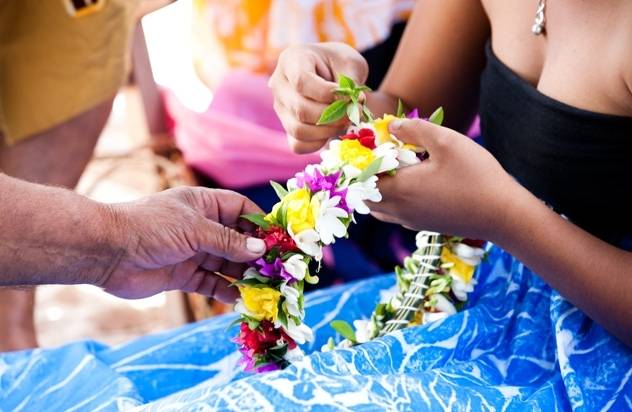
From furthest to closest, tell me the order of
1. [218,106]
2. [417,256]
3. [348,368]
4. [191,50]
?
[191,50]
[218,106]
[417,256]
[348,368]

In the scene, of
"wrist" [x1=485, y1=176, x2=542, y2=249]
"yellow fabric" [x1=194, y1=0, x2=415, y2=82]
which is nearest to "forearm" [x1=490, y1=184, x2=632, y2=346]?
"wrist" [x1=485, y1=176, x2=542, y2=249]

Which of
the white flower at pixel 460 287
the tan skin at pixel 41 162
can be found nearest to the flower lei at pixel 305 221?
the white flower at pixel 460 287

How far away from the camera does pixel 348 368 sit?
980mm

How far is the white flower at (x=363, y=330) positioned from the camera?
120 centimetres

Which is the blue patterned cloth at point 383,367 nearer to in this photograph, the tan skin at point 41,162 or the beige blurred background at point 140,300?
the tan skin at point 41,162

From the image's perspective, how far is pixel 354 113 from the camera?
3.59ft

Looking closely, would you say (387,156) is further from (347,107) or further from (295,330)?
(295,330)

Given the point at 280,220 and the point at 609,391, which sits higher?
the point at 280,220

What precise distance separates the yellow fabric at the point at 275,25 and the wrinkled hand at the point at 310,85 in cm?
96

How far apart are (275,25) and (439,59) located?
960mm

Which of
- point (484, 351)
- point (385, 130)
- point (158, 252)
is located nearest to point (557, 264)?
point (484, 351)

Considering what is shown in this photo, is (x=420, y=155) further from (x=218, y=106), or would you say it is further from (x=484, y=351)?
(x=218, y=106)

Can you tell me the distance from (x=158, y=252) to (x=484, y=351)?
47 centimetres

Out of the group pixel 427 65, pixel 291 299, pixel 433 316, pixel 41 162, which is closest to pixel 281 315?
pixel 291 299
